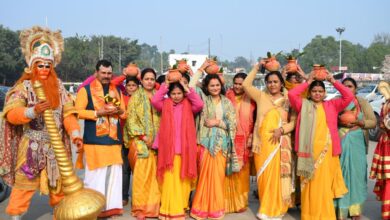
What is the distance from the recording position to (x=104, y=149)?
16.0 feet

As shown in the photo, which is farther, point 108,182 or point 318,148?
point 108,182

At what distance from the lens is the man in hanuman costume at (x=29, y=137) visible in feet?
12.8

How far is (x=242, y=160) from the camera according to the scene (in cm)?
525

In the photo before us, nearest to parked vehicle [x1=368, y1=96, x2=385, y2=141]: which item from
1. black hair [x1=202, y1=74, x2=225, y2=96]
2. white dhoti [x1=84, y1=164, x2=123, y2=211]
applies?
black hair [x1=202, y1=74, x2=225, y2=96]

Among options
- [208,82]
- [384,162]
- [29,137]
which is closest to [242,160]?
[208,82]

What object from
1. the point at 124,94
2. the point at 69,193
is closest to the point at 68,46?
the point at 124,94

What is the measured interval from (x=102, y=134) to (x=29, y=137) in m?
→ 0.86

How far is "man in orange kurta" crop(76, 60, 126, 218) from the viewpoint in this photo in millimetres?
4812

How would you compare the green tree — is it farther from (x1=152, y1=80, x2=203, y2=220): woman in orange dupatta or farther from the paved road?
(x1=152, y1=80, x2=203, y2=220): woman in orange dupatta

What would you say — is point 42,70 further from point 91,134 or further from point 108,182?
point 108,182

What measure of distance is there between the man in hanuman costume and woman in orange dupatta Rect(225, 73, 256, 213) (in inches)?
82.4

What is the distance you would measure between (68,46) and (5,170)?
42022 millimetres

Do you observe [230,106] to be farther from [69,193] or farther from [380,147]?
[69,193]

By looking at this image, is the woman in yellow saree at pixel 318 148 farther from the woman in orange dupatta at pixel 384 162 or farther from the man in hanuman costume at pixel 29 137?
the man in hanuman costume at pixel 29 137
